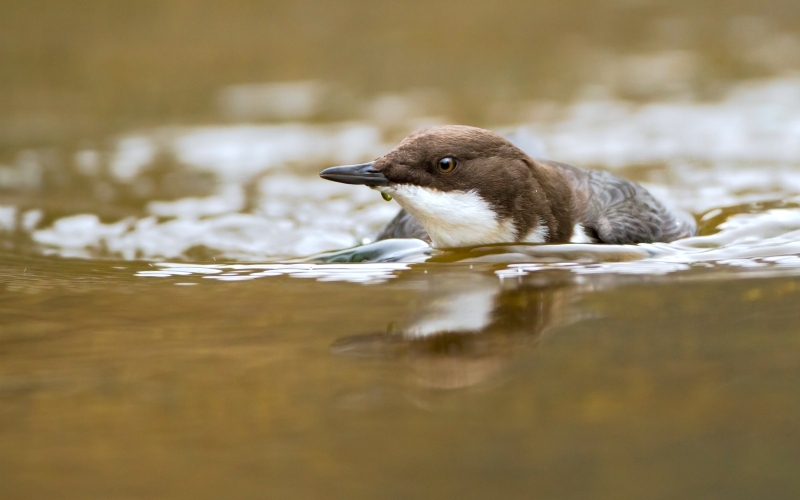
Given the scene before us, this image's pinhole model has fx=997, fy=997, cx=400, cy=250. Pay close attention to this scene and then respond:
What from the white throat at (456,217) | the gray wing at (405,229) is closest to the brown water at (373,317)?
the white throat at (456,217)

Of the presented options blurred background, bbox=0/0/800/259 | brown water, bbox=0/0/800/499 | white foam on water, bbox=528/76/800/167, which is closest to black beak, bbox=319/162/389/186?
brown water, bbox=0/0/800/499

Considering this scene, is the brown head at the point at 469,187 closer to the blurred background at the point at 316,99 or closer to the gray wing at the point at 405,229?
the gray wing at the point at 405,229

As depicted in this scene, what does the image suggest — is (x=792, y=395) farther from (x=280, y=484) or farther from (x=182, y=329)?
(x=182, y=329)

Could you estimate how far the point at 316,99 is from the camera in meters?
10.4

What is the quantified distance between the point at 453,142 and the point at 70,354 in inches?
83.0

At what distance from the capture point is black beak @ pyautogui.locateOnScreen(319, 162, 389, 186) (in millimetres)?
4441

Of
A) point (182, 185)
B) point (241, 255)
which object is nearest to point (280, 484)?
point (241, 255)

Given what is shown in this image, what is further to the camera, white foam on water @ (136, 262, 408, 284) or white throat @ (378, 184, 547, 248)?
white throat @ (378, 184, 547, 248)

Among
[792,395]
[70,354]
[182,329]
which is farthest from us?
[182,329]

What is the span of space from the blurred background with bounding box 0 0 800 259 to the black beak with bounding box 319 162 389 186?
1.36m

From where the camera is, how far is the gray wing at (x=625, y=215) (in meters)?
4.96

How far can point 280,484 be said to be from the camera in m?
2.38

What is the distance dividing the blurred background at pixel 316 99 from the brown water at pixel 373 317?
0.05 m

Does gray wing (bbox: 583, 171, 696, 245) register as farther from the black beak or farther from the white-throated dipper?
the black beak
